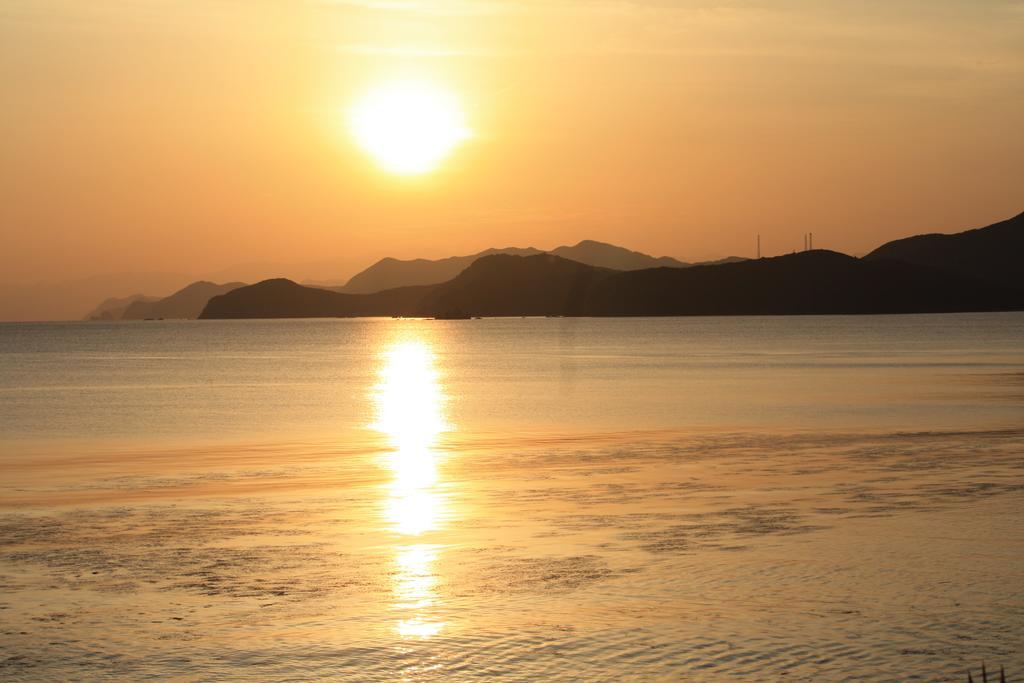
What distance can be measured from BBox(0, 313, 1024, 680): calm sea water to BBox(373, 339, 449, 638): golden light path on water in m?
0.11

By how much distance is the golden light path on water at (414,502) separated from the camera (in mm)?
16609

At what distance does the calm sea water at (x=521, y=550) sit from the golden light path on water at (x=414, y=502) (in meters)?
0.11

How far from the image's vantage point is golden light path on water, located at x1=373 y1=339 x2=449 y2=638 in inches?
654

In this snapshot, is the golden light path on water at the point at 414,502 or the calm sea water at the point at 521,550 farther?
the golden light path on water at the point at 414,502

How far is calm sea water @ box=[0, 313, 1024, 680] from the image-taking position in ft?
47.5

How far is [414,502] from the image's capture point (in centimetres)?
2642

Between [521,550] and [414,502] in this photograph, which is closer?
[521,550]

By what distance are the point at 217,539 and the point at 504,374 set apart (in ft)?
271

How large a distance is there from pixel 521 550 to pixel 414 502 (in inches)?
247

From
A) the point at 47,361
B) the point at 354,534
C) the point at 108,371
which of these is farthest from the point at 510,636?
the point at 47,361

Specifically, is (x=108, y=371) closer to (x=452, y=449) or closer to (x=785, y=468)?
(x=452, y=449)

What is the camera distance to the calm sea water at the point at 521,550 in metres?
14.5

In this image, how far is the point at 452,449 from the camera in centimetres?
3997

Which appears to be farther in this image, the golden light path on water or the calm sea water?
the golden light path on water
